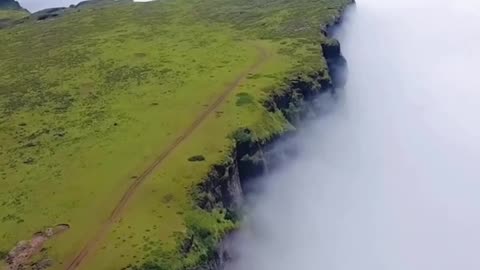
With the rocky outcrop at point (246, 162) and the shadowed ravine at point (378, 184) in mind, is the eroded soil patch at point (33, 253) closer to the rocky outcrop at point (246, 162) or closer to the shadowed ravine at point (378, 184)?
the rocky outcrop at point (246, 162)

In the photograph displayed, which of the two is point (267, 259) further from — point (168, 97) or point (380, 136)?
point (380, 136)

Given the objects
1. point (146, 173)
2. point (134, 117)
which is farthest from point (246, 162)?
point (134, 117)

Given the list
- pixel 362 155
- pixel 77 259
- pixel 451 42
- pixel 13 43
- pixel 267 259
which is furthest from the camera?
pixel 451 42

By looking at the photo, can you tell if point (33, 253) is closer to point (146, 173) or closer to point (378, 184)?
point (146, 173)

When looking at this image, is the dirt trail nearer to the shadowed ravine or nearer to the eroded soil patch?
the eroded soil patch

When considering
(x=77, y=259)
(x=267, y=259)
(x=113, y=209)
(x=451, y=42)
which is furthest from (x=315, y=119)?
(x=451, y=42)

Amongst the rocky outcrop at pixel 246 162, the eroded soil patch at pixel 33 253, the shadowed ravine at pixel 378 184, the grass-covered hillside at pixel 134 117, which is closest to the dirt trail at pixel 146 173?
the grass-covered hillside at pixel 134 117

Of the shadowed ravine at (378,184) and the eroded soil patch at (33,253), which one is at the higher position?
the eroded soil patch at (33,253)
